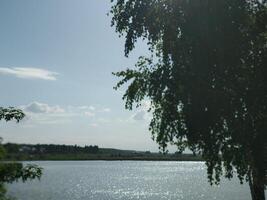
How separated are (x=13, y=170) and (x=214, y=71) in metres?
10.5

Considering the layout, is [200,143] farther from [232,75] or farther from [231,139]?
[232,75]

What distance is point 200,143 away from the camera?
20734 millimetres

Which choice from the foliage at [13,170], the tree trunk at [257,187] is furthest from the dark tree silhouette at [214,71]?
the foliage at [13,170]

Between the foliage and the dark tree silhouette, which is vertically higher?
the dark tree silhouette

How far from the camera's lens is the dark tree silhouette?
18375mm

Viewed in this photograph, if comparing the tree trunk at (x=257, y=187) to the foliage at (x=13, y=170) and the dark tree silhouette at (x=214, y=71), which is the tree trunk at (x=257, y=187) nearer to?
the dark tree silhouette at (x=214, y=71)

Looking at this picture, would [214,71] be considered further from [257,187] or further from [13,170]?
[13,170]

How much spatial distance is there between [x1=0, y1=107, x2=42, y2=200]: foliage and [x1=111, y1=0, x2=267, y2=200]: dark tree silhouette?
9.12 meters

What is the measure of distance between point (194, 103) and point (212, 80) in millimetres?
1094

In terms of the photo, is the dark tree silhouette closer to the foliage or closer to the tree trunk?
the tree trunk

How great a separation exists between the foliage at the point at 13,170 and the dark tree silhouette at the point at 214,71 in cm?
912

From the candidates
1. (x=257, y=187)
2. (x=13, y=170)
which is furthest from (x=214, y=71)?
(x=13, y=170)

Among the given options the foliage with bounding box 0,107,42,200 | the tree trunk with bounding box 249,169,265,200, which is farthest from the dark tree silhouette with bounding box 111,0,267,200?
the foliage with bounding box 0,107,42,200

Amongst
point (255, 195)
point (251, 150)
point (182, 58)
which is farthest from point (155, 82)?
point (255, 195)
